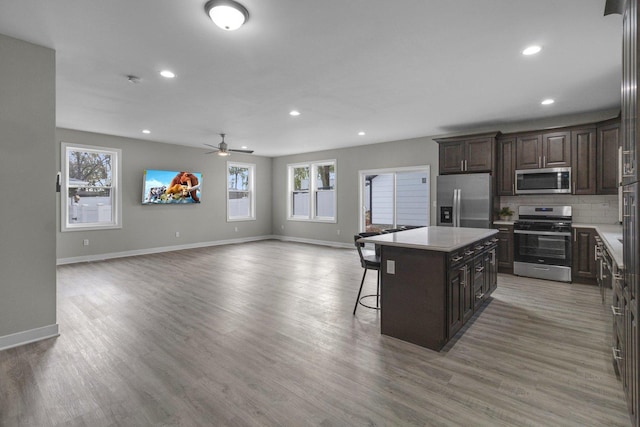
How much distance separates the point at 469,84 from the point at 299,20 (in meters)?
2.49

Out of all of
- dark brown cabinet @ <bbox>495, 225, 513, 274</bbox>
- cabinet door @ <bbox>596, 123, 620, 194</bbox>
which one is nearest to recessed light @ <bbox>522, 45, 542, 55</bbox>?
cabinet door @ <bbox>596, 123, 620, 194</bbox>

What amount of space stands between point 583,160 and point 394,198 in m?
Answer: 3.63

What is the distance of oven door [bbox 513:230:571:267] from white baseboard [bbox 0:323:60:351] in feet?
20.9

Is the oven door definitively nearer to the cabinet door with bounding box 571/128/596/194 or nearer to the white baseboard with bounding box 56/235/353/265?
the cabinet door with bounding box 571/128/596/194

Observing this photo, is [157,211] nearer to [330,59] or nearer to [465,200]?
[330,59]

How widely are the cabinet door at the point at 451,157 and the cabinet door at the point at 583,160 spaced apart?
5.49 ft

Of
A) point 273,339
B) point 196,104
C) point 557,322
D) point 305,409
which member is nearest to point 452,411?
point 305,409

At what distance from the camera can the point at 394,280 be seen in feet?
9.80

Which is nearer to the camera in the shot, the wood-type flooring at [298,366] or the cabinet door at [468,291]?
the wood-type flooring at [298,366]

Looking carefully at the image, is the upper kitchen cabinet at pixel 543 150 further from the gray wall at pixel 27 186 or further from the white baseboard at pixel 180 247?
the gray wall at pixel 27 186

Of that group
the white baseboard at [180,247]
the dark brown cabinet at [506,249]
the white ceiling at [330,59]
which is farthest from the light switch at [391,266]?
the white baseboard at [180,247]

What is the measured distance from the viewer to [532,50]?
308 centimetres

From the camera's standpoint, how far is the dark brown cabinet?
5426 millimetres

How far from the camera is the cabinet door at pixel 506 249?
5426 millimetres
